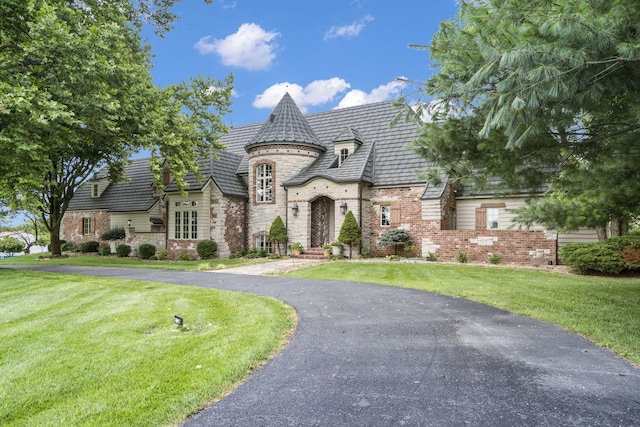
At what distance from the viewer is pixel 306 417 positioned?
133 inches

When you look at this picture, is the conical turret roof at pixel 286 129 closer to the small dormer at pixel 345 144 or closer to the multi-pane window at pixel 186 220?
the small dormer at pixel 345 144

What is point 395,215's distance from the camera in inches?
797

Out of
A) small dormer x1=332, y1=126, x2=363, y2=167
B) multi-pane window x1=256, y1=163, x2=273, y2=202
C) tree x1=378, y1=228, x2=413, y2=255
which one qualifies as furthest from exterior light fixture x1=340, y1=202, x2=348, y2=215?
multi-pane window x1=256, y1=163, x2=273, y2=202

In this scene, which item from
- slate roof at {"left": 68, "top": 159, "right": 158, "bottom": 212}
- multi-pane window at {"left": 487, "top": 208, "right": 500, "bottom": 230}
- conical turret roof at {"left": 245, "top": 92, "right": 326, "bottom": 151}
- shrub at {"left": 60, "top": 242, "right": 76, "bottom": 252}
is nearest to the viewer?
multi-pane window at {"left": 487, "top": 208, "right": 500, "bottom": 230}

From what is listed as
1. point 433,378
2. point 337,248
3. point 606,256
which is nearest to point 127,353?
point 433,378

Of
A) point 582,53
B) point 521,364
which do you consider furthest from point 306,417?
point 582,53

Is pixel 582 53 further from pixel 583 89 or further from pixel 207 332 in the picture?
pixel 207 332

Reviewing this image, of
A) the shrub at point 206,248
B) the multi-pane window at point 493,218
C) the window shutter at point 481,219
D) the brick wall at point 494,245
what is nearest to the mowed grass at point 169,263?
the shrub at point 206,248

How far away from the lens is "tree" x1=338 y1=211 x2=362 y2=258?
19359 mm

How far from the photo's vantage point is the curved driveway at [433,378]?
341cm

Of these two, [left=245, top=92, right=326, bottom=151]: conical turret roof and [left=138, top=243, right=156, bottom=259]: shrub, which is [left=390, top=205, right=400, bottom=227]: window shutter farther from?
[left=138, top=243, right=156, bottom=259]: shrub

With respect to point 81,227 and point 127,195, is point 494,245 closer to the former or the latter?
point 127,195

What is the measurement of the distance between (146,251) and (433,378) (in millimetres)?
22326

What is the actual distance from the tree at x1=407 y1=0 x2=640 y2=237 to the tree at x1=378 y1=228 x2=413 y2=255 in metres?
10.6
